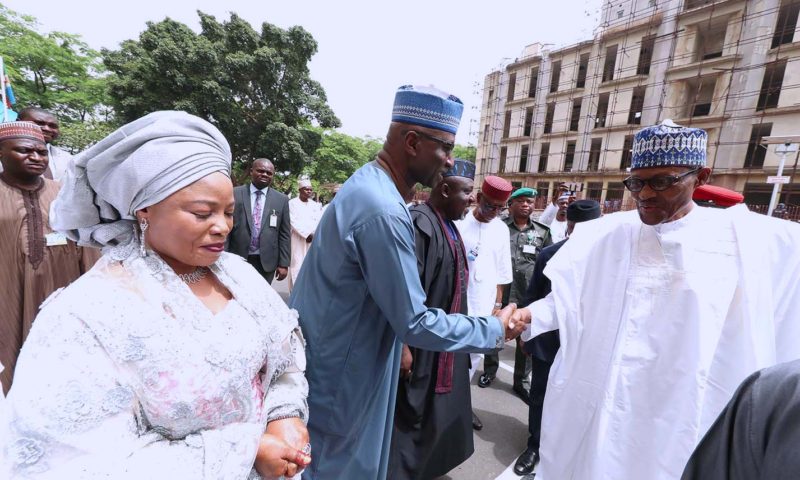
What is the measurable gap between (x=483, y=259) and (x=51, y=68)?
24871mm

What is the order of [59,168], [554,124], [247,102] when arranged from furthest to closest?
[554,124] < [247,102] < [59,168]

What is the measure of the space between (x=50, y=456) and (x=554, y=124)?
34012 millimetres

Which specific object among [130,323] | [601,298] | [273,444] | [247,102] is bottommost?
[273,444]

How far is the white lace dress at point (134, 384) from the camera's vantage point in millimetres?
826

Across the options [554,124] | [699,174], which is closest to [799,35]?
[554,124]

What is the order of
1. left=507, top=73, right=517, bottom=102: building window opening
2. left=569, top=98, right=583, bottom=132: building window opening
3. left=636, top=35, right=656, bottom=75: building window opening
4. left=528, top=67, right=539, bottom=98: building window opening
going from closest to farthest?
left=636, top=35, right=656, bottom=75: building window opening
left=569, top=98, right=583, bottom=132: building window opening
left=528, top=67, right=539, bottom=98: building window opening
left=507, top=73, right=517, bottom=102: building window opening

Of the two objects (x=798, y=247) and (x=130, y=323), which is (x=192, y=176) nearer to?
(x=130, y=323)

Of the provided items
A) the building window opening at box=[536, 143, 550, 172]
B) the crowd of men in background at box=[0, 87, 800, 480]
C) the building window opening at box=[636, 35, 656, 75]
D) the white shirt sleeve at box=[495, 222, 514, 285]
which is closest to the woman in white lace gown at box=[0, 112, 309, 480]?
the crowd of men in background at box=[0, 87, 800, 480]

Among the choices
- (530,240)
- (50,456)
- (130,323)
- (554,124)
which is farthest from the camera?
(554,124)

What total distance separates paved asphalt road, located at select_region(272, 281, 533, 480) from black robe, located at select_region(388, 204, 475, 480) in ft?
1.34

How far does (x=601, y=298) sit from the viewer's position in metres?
2.10

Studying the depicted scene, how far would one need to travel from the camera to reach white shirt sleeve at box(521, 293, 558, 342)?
7.33ft

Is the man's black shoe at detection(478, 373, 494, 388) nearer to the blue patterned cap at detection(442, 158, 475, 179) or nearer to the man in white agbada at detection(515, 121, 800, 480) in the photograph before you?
the man in white agbada at detection(515, 121, 800, 480)

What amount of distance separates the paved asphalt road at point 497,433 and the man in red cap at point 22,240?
130 inches
